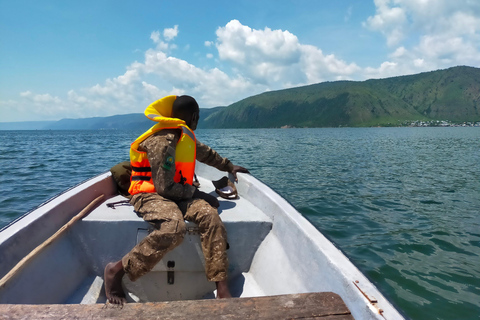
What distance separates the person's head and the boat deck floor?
221cm

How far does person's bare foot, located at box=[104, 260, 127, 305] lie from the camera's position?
270cm

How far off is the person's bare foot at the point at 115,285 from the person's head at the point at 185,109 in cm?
180

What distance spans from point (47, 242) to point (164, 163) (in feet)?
4.72

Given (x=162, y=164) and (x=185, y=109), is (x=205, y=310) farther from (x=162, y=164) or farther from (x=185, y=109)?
(x=185, y=109)

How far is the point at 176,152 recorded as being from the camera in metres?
3.38

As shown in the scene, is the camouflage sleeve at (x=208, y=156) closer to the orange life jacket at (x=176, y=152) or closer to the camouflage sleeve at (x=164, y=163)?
the orange life jacket at (x=176, y=152)

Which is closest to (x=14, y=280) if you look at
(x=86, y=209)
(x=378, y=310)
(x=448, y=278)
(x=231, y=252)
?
(x=86, y=209)

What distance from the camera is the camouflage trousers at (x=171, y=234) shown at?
2783 mm

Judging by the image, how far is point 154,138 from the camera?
3225 millimetres

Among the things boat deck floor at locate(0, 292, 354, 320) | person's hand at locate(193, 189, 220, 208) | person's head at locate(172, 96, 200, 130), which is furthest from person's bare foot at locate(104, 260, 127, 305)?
person's head at locate(172, 96, 200, 130)

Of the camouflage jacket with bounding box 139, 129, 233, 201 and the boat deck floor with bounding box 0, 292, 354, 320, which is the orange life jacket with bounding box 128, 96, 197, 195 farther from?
the boat deck floor with bounding box 0, 292, 354, 320

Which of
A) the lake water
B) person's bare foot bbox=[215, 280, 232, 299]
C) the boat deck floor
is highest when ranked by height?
the boat deck floor

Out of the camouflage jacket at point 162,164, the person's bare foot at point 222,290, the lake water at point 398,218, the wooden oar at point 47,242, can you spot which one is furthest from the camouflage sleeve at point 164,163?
the lake water at point 398,218

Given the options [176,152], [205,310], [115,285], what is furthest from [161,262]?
[205,310]
